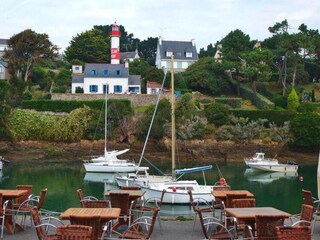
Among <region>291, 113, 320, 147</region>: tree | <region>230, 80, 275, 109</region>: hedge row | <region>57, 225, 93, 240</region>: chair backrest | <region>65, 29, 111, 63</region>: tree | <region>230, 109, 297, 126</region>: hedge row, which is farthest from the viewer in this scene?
<region>65, 29, 111, 63</region>: tree

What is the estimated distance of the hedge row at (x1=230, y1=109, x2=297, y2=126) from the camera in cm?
5684

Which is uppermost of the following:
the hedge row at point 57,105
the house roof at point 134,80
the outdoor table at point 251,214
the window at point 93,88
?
the house roof at point 134,80

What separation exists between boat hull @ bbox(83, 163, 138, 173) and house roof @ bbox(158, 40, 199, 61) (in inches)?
1698

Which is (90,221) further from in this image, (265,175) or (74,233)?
(265,175)

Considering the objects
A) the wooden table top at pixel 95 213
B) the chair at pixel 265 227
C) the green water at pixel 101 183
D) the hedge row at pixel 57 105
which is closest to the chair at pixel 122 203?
the wooden table top at pixel 95 213

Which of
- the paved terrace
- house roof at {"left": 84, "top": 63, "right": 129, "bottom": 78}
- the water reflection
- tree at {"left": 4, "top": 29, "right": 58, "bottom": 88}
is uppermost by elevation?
tree at {"left": 4, "top": 29, "right": 58, "bottom": 88}

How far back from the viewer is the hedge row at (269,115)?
56.8 m

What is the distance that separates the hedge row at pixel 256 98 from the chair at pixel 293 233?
5402 cm

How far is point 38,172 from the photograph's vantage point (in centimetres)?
4150

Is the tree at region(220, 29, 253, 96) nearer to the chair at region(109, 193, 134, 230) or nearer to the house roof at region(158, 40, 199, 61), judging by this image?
the house roof at region(158, 40, 199, 61)

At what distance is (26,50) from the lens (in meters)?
68.1

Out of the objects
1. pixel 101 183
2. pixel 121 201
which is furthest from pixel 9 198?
pixel 101 183

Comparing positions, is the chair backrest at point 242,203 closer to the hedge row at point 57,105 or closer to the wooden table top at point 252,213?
the wooden table top at point 252,213

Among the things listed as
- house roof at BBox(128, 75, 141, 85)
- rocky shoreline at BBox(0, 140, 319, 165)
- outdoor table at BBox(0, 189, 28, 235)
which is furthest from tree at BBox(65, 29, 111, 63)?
outdoor table at BBox(0, 189, 28, 235)
